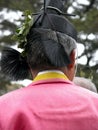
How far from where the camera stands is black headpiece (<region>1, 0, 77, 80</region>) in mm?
2438

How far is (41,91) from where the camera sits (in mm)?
2334

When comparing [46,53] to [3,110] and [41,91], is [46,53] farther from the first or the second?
[3,110]

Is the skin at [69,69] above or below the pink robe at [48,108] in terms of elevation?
above

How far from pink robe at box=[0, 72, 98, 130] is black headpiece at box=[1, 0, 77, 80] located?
5.7 inches

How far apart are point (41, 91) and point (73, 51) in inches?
12.1

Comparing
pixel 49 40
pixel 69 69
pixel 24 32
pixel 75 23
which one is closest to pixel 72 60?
pixel 69 69

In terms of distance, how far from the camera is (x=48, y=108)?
226 centimetres

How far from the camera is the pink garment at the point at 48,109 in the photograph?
87.9 inches

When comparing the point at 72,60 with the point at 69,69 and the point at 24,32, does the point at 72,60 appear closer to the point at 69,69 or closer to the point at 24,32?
the point at 69,69

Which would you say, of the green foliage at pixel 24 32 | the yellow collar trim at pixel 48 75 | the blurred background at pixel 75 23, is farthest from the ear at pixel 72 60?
the blurred background at pixel 75 23

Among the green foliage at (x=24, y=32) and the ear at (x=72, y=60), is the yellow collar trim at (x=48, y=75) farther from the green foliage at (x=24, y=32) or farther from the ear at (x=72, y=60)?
the green foliage at (x=24, y=32)

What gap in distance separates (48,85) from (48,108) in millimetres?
148

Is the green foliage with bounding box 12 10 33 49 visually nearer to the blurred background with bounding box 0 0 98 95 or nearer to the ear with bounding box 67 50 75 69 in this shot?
the ear with bounding box 67 50 75 69

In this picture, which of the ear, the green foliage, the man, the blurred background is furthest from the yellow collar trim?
the blurred background
